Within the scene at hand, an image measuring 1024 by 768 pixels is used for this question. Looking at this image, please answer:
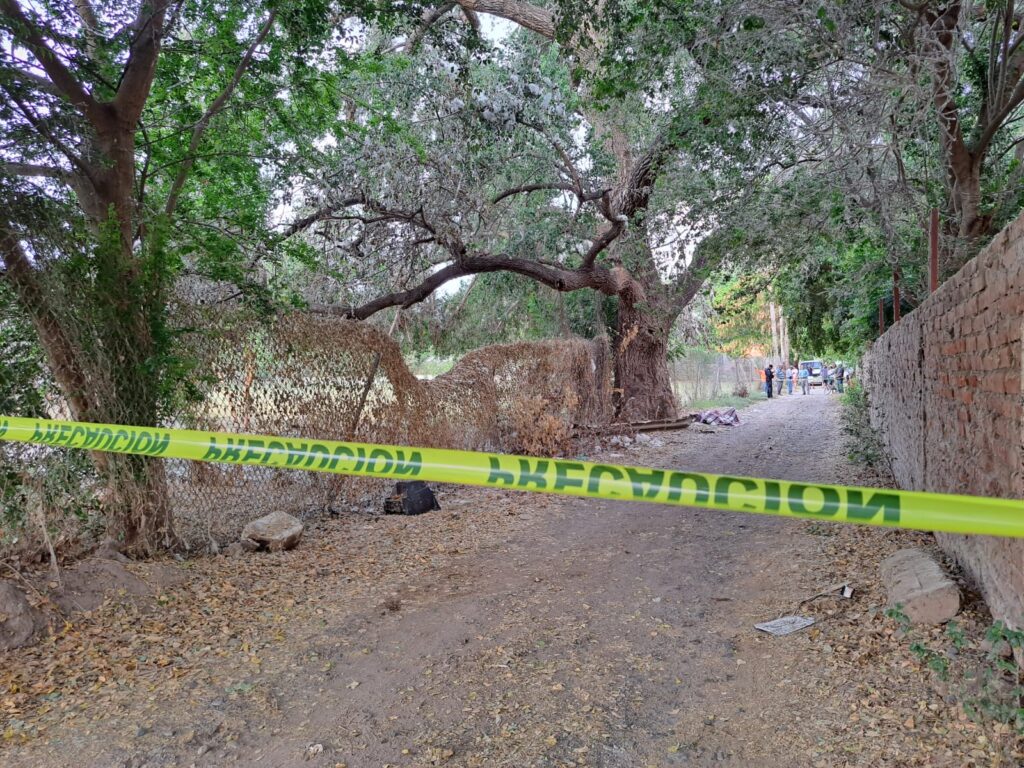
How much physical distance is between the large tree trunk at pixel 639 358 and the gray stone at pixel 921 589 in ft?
33.8

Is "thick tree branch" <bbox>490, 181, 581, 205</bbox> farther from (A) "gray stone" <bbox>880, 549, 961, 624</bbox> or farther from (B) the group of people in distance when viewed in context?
(B) the group of people in distance

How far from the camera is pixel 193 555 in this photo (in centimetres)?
556

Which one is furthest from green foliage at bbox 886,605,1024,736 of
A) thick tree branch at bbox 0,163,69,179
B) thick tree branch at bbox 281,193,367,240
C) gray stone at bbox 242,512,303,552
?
thick tree branch at bbox 281,193,367,240

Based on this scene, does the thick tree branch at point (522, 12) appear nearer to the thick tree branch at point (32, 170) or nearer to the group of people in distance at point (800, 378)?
the thick tree branch at point (32, 170)

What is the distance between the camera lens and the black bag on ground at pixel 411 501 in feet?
24.5

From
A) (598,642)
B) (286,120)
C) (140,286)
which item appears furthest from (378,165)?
(598,642)

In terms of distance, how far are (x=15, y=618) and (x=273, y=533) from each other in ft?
7.15

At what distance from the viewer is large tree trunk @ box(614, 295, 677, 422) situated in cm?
1490

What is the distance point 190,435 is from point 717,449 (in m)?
10.7

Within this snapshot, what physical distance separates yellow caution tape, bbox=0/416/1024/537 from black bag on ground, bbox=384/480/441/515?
4332 millimetres

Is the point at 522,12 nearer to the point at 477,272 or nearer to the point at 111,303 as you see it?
the point at 477,272

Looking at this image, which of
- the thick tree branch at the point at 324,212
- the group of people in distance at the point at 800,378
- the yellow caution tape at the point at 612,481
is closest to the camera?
the yellow caution tape at the point at 612,481

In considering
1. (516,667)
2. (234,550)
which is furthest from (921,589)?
(234,550)

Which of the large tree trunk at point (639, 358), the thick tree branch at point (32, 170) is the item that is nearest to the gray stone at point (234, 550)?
the thick tree branch at point (32, 170)
